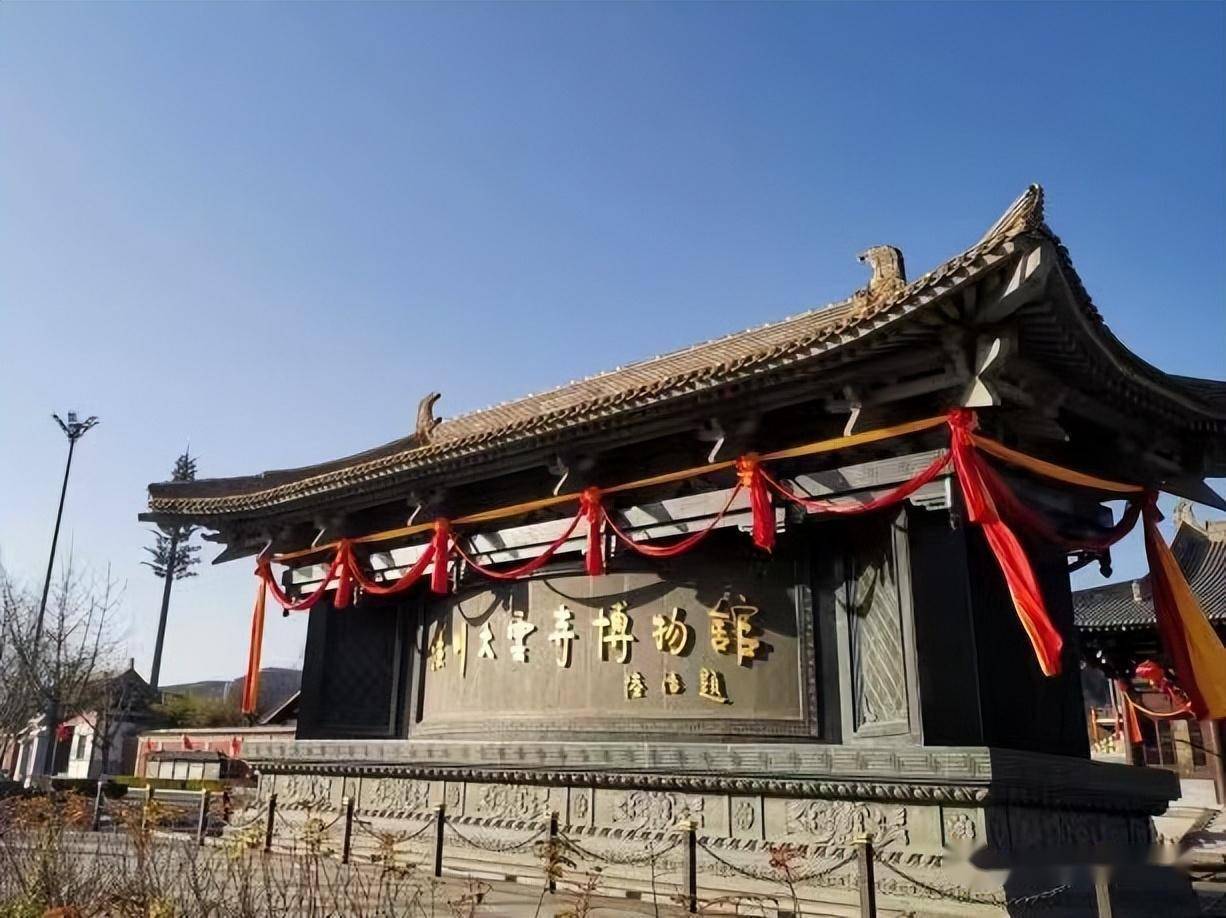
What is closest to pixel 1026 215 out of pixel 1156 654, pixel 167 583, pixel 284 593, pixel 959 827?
pixel 959 827

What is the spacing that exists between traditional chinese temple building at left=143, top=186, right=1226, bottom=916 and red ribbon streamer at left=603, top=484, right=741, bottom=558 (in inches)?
1.2

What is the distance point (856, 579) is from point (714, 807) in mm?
2471

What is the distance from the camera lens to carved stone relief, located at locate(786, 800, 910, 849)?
26.8 ft

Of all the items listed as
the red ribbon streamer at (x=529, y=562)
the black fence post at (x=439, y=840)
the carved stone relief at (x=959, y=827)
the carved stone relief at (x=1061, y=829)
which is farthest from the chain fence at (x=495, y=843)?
the carved stone relief at (x=1061, y=829)

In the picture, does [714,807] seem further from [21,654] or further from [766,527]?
[21,654]

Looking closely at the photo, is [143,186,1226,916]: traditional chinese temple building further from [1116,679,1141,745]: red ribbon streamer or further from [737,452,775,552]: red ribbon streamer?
[1116,679,1141,745]: red ribbon streamer

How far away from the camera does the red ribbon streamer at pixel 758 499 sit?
9.40 m

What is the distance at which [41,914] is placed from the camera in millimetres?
5488

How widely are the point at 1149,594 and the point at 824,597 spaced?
60.5 ft

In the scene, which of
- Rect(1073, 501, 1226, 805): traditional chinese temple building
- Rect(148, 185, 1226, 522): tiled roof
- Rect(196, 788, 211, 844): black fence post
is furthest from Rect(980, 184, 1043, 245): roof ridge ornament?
Rect(1073, 501, 1226, 805): traditional chinese temple building

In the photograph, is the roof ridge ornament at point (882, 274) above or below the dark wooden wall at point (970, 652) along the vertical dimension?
above

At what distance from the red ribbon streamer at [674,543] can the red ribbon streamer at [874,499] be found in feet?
1.34

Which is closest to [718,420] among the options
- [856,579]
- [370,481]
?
[856,579]

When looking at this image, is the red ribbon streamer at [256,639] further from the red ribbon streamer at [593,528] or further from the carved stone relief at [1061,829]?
the carved stone relief at [1061,829]
